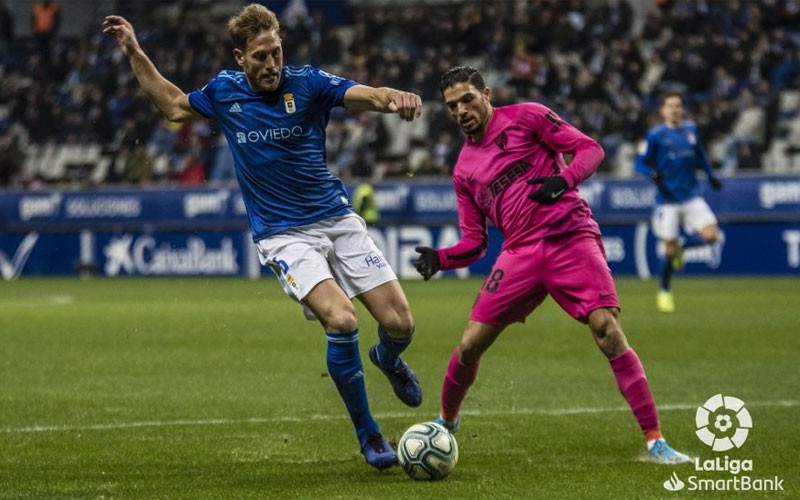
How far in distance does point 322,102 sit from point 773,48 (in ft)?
67.2

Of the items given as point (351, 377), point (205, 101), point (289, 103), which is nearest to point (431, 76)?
point (205, 101)

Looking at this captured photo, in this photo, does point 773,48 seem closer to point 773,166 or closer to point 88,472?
point 773,166

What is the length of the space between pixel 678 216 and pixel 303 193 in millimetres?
11078

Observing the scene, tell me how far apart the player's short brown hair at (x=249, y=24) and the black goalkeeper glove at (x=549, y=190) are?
1593 millimetres

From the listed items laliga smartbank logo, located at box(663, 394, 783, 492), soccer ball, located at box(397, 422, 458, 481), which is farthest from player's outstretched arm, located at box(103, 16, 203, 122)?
laliga smartbank logo, located at box(663, 394, 783, 492)

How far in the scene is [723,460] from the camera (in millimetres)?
6887

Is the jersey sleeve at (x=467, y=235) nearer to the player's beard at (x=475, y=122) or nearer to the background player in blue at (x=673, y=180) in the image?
the player's beard at (x=475, y=122)

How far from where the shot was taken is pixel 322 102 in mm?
7336

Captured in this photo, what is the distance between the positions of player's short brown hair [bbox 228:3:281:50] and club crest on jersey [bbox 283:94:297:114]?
1.11 feet

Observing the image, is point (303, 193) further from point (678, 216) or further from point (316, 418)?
point (678, 216)

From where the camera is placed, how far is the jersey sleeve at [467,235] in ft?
24.2

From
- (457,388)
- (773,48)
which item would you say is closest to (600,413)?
(457,388)

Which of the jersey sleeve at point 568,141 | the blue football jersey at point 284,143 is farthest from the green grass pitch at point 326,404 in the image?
the jersey sleeve at point 568,141

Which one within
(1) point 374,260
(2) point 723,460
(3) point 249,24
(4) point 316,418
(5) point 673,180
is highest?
(3) point 249,24
